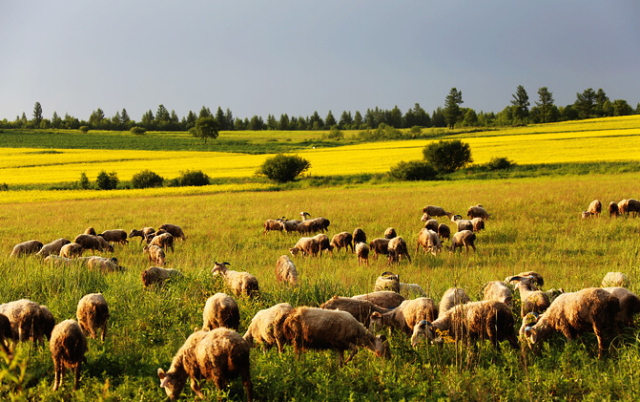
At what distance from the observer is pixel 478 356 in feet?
17.9

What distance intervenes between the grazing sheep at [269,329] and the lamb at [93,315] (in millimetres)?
2007

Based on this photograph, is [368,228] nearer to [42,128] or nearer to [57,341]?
[57,341]

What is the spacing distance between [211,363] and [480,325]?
3289mm

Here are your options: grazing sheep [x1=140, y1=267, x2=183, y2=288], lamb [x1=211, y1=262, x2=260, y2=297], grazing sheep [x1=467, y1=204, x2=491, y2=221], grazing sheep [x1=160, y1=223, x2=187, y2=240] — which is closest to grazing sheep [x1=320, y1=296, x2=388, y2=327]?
lamb [x1=211, y1=262, x2=260, y2=297]

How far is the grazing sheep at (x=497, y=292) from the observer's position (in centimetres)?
723

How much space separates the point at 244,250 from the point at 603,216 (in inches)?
591

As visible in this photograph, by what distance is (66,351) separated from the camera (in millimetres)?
5023

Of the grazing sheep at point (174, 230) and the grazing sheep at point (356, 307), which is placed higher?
the grazing sheep at point (356, 307)

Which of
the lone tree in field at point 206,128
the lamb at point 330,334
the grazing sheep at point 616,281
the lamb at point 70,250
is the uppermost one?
the lone tree in field at point 206,128

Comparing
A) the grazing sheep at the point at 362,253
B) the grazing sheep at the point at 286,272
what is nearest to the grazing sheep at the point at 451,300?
the grazing sheep at the point at 286,272

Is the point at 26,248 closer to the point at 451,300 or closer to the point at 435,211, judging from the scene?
the point at 451,300

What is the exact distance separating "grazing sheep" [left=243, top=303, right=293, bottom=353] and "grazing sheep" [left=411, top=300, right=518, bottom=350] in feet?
5.28

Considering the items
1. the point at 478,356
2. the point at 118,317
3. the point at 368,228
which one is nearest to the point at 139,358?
the point at 118,317

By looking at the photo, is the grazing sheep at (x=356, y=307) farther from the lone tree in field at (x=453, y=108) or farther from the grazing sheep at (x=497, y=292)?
the lone tree in field at (x=453, y=108)
